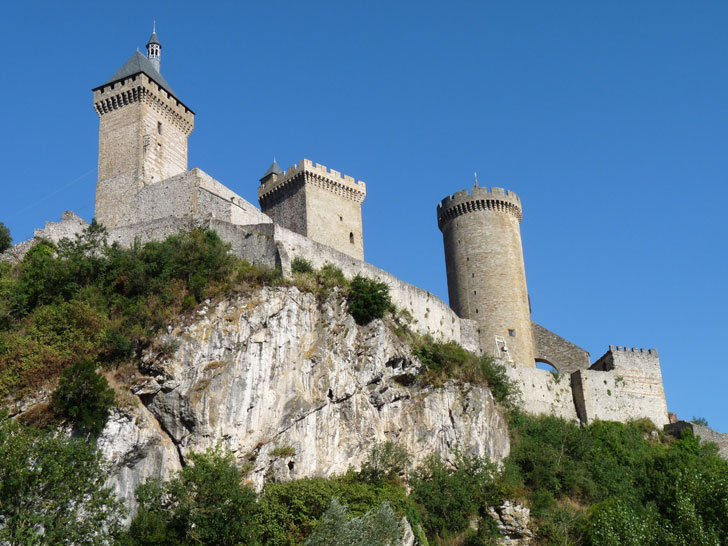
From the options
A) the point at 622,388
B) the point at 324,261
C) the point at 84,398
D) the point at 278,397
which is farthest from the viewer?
the point at 622,388

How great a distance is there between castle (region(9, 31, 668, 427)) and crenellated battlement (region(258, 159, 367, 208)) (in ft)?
0.18

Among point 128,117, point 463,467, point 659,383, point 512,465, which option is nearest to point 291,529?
point 463,467

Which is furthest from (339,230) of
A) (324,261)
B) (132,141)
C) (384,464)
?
(384,464)

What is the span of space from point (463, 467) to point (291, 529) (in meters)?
9.19

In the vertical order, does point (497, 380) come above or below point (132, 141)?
below

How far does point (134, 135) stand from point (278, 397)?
1554cm

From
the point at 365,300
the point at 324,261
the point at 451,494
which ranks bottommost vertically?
the point at 451,494

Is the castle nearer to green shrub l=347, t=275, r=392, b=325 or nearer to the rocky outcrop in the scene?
green shrub l=347, t=275, r=392, b=325

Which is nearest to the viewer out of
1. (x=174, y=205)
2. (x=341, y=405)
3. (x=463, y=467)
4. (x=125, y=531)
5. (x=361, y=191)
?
(x=125, y=531)

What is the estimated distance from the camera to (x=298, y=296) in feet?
103

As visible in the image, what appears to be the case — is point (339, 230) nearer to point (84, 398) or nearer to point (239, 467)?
point (239, 467)

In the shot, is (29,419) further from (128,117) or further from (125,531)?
(128,117)

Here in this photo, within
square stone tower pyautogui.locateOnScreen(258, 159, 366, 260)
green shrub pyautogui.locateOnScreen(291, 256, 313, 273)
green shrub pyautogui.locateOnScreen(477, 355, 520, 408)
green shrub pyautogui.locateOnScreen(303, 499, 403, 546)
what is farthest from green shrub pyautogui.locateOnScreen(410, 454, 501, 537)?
square stone tower pyautogui.locateOnScreen(258, 159, 366, 260)

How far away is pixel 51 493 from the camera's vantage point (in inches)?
892
